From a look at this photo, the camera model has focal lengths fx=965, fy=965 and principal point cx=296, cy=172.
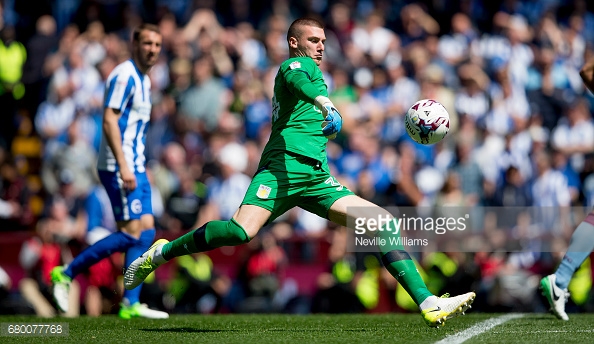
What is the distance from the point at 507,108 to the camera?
50.1 feet

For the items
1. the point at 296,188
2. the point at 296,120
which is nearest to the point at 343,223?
the point at 296,188

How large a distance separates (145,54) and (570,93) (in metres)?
8.69

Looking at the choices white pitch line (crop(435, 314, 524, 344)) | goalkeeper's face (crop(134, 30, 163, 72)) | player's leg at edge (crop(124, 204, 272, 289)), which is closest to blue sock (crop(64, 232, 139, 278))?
player's leg at edge (crop(124, 204, 272, 289))

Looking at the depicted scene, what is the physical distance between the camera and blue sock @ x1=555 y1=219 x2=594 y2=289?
8352 millimetres

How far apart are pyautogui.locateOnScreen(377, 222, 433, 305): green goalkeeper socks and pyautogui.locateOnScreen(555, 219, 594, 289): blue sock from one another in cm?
174

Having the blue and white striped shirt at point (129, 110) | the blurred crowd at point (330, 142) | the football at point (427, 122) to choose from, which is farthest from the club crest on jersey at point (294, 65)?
the blurred crowd at point (330, 142)

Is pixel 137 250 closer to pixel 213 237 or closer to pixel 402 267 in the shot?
pixel 213 237

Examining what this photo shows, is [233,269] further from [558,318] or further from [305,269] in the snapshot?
[558,318]

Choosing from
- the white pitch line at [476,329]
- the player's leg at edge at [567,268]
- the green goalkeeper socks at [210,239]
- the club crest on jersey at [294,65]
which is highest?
the club crest on jersey at [294,65]

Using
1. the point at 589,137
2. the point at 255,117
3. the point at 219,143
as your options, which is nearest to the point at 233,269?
the point at 219,143

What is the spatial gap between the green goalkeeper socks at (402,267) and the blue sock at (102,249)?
278 cm

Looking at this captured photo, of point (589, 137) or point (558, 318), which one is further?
point (589, 137)

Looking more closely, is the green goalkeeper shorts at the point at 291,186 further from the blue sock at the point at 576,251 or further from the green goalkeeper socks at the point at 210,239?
the blue sock at the point at 576,251

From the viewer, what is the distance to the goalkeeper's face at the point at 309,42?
25.0ft
